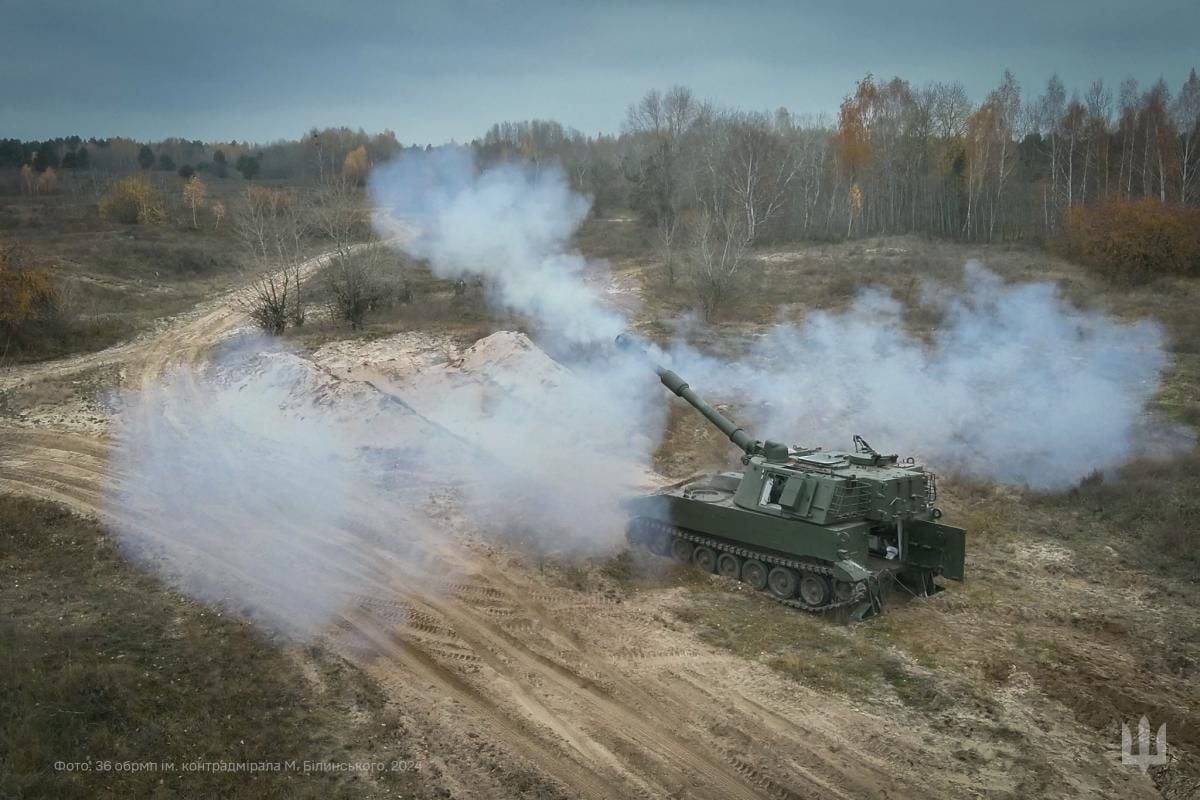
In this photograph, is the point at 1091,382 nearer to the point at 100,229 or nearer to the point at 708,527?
the point at 708,527

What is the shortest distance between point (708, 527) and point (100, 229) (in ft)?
142

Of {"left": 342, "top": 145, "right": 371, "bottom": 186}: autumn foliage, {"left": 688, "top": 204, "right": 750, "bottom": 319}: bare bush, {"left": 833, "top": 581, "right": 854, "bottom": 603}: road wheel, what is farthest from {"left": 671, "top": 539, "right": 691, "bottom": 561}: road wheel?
{"left": 342, "top": 145, "right": 371, "bottom": 186}: autumn foliage

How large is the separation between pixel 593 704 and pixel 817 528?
4.58 metres

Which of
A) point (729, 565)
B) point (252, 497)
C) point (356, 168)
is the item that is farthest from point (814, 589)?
point (356, 168)

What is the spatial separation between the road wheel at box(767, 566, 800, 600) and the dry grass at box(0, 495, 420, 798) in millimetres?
6365

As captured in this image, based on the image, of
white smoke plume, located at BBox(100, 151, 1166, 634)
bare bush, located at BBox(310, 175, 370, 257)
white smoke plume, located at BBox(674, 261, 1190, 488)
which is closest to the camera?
white smoke plume, located at BBox(100, 151, 1166, 634)

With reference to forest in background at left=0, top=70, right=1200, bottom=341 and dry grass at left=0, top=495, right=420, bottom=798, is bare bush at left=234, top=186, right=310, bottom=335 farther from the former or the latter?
dry grass at left=0, top=495, right=420, bottom=798

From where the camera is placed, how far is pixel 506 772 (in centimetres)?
931

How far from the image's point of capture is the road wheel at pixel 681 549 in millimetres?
15461

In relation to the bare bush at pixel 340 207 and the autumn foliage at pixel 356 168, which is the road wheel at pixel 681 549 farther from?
the autumn foliage at pixel 356 168

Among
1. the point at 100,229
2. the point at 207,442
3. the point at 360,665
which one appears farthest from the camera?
the point at 100,229

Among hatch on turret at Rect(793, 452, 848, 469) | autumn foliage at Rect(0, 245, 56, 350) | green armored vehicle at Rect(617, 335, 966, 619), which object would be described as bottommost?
green armored vehicle at Rect(617, 335, 966, 619)

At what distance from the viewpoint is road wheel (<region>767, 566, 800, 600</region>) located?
550 inches

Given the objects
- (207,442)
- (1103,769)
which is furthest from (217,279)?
(1103,769)
